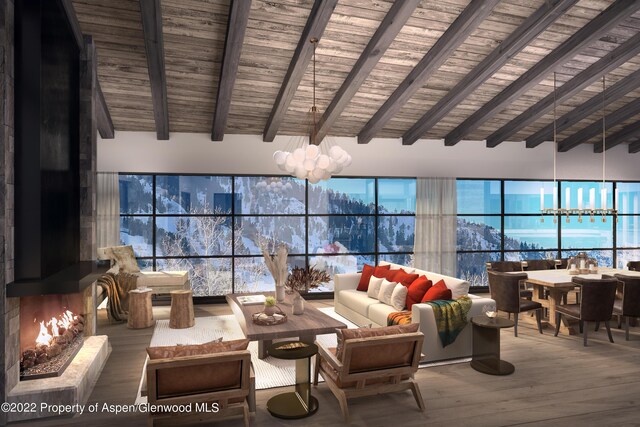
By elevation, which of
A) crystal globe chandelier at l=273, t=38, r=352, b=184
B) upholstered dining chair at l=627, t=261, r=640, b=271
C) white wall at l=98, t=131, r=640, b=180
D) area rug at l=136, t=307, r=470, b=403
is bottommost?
area rug at l=136, t=307, r=470, b=403

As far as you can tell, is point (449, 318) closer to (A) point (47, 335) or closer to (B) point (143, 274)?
(A) point (47, 335)

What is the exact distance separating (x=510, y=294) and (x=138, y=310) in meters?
5.12

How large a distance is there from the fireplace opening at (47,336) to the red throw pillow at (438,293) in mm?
3780

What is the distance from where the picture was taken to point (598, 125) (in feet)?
28.3

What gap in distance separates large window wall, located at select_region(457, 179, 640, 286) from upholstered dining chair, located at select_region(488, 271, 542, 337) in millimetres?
3384

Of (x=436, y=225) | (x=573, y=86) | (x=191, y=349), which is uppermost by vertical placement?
(x=573, y=86)

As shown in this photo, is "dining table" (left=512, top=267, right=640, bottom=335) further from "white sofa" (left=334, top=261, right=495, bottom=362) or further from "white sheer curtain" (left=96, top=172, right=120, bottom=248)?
"white sheer curtain" (left=96, top=172, right=120, bottom=248)

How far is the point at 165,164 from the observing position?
7895mm

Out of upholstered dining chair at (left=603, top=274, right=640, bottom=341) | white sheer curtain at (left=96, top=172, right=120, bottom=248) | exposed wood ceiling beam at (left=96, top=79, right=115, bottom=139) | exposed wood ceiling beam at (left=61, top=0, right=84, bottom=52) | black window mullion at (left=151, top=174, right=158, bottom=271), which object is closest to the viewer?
exposed wood ceiling beam at (left=61, top=0, right=84, bottom=52)

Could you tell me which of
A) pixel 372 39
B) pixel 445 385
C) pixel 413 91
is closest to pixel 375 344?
pixel 445 385

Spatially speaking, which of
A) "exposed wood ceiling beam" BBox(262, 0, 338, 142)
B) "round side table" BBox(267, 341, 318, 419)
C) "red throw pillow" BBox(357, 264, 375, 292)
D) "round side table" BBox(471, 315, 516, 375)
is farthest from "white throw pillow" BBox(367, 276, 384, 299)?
"exposed wood ceiling beam" BBox(262, 0, 338, 142)

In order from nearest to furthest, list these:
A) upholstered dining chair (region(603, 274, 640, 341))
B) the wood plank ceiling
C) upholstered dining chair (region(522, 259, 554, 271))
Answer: the wood plank ceiling, upholstered dining chair (region(603, 274, 640, 341)), upholstered dining chair (region(522, 259, 554, 271))

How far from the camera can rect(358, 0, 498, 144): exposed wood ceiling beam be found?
199 inches

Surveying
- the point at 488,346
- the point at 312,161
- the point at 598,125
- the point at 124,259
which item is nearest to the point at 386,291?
the point at 488,346
